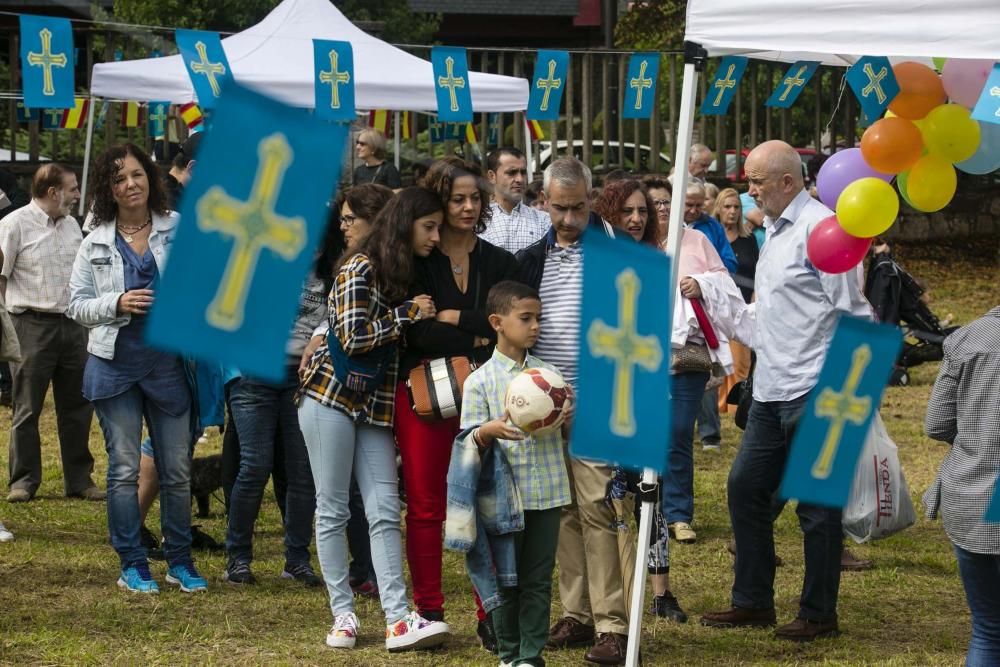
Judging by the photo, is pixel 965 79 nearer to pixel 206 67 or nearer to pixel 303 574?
pixel 303 574

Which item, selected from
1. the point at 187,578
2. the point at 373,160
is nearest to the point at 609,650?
the point at 187,578

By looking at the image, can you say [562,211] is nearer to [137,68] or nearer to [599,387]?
[599,387]

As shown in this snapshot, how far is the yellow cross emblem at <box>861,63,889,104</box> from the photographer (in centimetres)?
557

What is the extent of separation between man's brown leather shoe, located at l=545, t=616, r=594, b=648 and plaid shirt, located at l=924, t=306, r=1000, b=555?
5.20ft

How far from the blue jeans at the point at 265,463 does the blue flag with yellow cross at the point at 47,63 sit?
3916 millimetres

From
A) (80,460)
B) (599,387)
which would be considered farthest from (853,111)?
(599,387)

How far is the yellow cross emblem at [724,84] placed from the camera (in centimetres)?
1103

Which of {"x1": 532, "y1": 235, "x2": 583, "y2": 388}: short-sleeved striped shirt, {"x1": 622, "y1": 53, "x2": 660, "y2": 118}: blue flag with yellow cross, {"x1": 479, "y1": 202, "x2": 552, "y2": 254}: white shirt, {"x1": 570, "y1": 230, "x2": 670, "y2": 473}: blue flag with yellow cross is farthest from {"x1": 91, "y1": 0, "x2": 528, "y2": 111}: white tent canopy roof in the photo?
{"x1": 570, "y1": 230, "x2": 670, "y2": 473}: blue flag with yellow cross

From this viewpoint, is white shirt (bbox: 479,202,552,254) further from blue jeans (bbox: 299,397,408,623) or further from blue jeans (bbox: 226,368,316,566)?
blue jeans (bbox: 299,397,408,623)

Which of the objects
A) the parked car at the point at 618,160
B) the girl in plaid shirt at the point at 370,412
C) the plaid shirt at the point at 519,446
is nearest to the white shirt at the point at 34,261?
the girl in plaid shirt at the point at 370,412

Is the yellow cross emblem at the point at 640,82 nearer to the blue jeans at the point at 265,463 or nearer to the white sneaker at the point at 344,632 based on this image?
the blue jeans at the point at 265,463

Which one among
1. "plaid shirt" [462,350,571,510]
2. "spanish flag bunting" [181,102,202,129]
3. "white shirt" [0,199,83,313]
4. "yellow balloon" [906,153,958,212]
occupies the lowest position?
"plaid shirt" [462,350,571,510]

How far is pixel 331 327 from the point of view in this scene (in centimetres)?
544

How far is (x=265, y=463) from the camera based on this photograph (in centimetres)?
657
